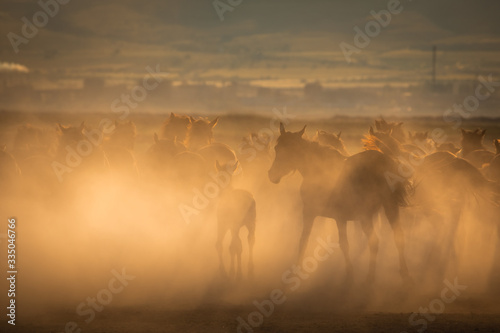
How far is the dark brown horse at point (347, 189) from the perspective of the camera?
33.2 feet

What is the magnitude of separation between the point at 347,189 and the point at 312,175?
0.73 meters

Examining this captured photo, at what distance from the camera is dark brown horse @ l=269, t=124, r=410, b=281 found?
399 inches

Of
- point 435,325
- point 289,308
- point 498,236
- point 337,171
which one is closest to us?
point 435,325

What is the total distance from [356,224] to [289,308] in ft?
14.7

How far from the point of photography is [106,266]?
11109 millimetres

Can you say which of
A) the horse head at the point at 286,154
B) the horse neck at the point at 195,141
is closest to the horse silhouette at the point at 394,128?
the horse neck at the point at 195,141

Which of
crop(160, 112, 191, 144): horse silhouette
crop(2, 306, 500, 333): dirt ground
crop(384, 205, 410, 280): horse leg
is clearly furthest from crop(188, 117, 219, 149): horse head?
crop(2, 306, 500, 333): dirt ground

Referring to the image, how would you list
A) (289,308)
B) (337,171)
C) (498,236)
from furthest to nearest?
1. (498,236)
2. (337,171)
3. (289,308)

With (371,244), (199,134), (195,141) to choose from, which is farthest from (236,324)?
(199,134)

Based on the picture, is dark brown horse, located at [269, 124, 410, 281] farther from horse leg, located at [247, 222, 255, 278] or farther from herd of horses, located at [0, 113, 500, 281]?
horse leg, located at [247, 222, 255, 278]

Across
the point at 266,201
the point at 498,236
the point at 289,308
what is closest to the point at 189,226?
the point at 266,201

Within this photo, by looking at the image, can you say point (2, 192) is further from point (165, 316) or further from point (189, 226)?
point (165, 316)

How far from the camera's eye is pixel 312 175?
1055 centimetres

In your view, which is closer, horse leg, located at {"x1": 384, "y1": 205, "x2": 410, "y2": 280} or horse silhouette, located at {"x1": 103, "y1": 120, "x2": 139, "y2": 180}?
horse leg, located at {"x1": 384, "y1": 205, "x2": 410, "y2": 280}
